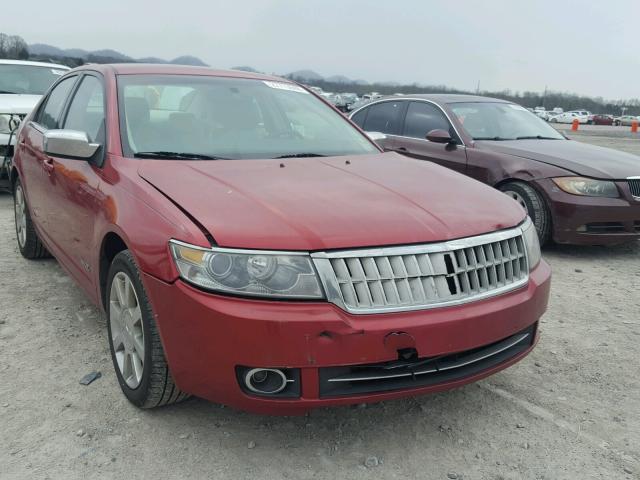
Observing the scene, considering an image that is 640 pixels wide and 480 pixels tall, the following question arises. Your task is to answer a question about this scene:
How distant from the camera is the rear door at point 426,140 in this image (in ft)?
20.9

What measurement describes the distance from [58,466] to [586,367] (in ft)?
8.65

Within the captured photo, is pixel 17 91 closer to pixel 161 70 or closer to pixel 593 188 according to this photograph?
pixel 161 70

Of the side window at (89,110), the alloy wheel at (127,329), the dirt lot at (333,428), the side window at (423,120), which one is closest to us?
the dirt lot at (333,428)

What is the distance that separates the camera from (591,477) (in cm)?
231

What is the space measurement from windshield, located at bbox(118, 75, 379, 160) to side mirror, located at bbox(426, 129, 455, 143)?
8.33 ft

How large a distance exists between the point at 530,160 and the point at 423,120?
5.12ft

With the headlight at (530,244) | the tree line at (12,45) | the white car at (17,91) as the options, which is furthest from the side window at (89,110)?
the tree line at (12,45)

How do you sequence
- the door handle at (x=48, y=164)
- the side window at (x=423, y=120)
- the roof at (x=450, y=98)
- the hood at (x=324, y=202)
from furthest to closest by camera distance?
the roof at (x=450, y=98) → the side window at (x=423, y=120) → the door handle at (x=48, y=164) → the hood at (x=324, y=202)

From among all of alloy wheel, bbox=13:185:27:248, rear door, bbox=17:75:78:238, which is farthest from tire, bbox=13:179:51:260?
rear door, bbox=17:75:78:238

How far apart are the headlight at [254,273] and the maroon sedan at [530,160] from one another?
382 cm

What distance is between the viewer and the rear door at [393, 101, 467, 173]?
6.37m

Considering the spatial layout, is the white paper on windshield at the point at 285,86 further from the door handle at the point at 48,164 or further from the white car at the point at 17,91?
the white car at the point at 17,91

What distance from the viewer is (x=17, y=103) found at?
7488 mm

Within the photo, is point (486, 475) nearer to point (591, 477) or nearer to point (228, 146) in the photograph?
point (591, 477)
